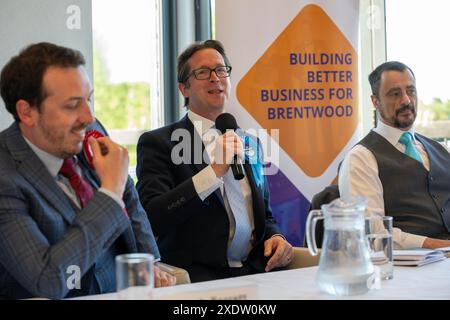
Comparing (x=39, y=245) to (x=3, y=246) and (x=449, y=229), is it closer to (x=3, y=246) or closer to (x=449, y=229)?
(x=3, y=246)

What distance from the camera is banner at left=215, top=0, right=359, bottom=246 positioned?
354 cm

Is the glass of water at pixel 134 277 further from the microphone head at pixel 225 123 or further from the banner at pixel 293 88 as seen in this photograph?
the banner at pixel 293 88

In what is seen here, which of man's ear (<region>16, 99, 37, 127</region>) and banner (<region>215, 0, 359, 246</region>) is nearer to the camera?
man's ear (<region>16, 99, 37, 127</region>)

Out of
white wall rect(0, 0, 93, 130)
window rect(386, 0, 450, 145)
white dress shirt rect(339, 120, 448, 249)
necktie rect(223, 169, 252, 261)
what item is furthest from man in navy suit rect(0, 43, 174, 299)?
window rect(386, 0, 450, 145)

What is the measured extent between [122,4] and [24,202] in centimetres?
267

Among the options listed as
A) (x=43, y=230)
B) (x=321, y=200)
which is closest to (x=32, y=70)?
(x=43, y=230)

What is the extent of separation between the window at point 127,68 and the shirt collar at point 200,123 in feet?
3.93

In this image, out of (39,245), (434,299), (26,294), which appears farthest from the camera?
(26,294)

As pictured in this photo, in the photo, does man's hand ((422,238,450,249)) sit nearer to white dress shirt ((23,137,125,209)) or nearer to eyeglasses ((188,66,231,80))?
eyeglasses ((188,66,231,80))

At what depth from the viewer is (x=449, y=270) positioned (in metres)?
1.92

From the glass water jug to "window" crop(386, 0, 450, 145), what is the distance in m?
2.45
